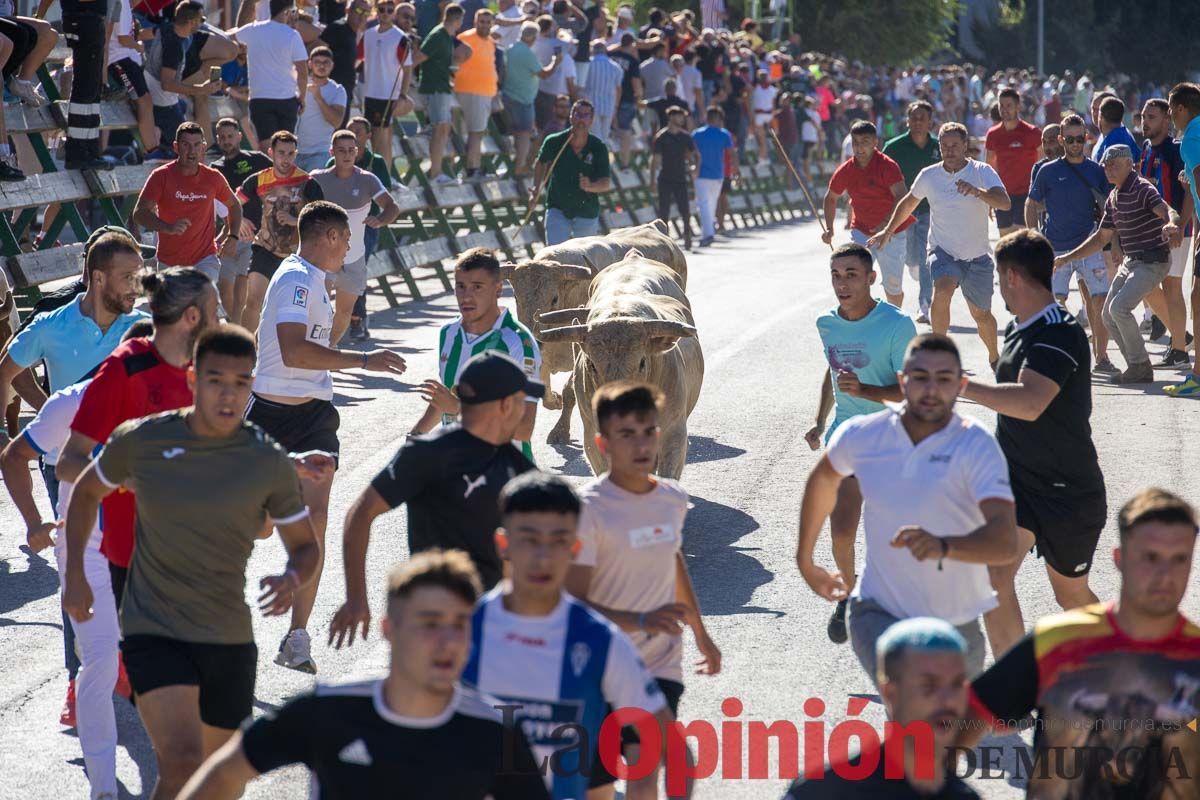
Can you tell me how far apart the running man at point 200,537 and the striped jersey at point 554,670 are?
0.97 metres

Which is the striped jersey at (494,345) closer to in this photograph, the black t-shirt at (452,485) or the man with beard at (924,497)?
the black t-shirt at (452,485)

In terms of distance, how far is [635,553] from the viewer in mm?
5512

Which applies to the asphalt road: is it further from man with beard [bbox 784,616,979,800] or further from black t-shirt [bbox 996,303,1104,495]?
man with beard [bbox 784,616,979,800]

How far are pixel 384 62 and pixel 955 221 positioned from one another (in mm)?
7966

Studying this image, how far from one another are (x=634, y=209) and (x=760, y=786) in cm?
2488

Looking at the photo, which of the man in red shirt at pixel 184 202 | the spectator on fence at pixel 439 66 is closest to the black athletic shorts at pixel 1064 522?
the man in red shirt at pixel 184 202

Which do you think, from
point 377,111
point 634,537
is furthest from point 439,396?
point 377,111

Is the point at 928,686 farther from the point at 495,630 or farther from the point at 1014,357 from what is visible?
the point at 1014,357

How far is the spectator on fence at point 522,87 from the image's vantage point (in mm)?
24594

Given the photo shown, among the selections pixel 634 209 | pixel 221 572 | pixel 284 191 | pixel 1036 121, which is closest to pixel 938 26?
pixel 1036 121

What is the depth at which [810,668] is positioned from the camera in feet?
25.9

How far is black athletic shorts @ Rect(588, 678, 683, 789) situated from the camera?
5004 mm

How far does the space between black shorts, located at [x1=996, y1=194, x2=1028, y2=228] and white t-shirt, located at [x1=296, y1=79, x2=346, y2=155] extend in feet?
23.3

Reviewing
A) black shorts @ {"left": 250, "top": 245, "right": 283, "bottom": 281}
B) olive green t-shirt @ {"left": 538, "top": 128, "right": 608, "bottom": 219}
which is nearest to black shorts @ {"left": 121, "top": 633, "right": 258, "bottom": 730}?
black shorts @ {"left": 250, "top": 245, "right": 283, "bottom": 281}
